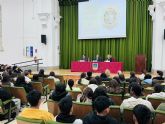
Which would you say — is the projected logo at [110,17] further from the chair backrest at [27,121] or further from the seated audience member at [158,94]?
the chair backrest at [27,121]

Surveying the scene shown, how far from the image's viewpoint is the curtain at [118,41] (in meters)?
14.3

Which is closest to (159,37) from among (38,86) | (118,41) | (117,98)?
(118,41)

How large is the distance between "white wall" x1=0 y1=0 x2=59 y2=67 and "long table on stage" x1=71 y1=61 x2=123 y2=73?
2615 millimetres

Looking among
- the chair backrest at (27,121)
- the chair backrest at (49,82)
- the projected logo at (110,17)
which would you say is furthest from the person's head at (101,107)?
the projected logo at (110,17)

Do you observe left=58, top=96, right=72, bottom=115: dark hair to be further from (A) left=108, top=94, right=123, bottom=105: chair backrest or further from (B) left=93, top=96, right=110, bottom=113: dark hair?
(A) left=108, top=94, right=123, bottom=105: chair backrest

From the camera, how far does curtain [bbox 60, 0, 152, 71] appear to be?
14.3 meters

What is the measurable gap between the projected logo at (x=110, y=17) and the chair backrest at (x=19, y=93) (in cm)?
957

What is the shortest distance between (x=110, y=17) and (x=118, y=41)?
5.04 ft

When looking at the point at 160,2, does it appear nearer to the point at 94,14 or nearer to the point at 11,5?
the point at 94,14

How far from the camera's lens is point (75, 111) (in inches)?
151

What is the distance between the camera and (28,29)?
55.3 feet

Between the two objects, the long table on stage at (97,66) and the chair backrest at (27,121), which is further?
the long table on stage at (97,66)

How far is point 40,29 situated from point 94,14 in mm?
3740

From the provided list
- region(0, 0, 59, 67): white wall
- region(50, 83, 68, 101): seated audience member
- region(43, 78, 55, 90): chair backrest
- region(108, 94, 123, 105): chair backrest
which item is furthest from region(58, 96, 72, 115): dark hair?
region(0, 0, 59, 67): white wall
